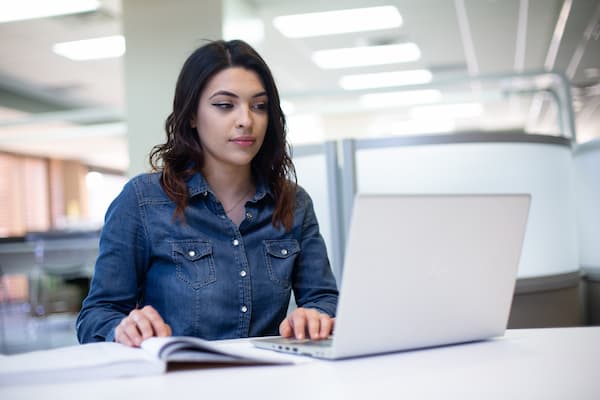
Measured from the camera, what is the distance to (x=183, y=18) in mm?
3951

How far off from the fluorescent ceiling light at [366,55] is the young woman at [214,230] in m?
5.60

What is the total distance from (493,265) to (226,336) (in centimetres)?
59

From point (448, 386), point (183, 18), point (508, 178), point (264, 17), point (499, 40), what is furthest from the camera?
point (499, 40)

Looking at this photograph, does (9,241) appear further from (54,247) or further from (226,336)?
(226,336)

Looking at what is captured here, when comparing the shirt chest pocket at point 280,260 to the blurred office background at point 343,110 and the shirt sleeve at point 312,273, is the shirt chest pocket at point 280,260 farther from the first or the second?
the blurred office background at point 343,110

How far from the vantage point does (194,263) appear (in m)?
1.27

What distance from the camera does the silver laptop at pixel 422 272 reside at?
0.77 m

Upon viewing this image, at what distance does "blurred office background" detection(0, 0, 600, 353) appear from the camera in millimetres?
2211

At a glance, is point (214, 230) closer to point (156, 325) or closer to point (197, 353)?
point (156, 325)

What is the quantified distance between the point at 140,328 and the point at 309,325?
0.24 m

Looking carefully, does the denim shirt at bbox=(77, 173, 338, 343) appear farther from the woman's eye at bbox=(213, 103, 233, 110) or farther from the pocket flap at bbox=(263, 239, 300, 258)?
the woman's eye at bbox=(213, 103, 233, 110)

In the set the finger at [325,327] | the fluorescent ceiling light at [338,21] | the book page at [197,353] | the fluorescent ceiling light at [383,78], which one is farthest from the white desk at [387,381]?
the fluorescent ceiling light at [383,78]

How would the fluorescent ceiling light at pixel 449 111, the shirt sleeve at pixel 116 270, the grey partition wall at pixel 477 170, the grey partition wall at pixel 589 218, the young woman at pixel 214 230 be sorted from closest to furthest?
the shirt sleeve at pixel 116 270 → the young woman at pixel 214 230 → the grey partition wall at pixel 477 170 → the grey partition wall at pixel 589 218 → the fluorescent ceiling light at pixel 449 111

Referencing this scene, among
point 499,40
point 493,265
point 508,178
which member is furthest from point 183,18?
point 499,40
